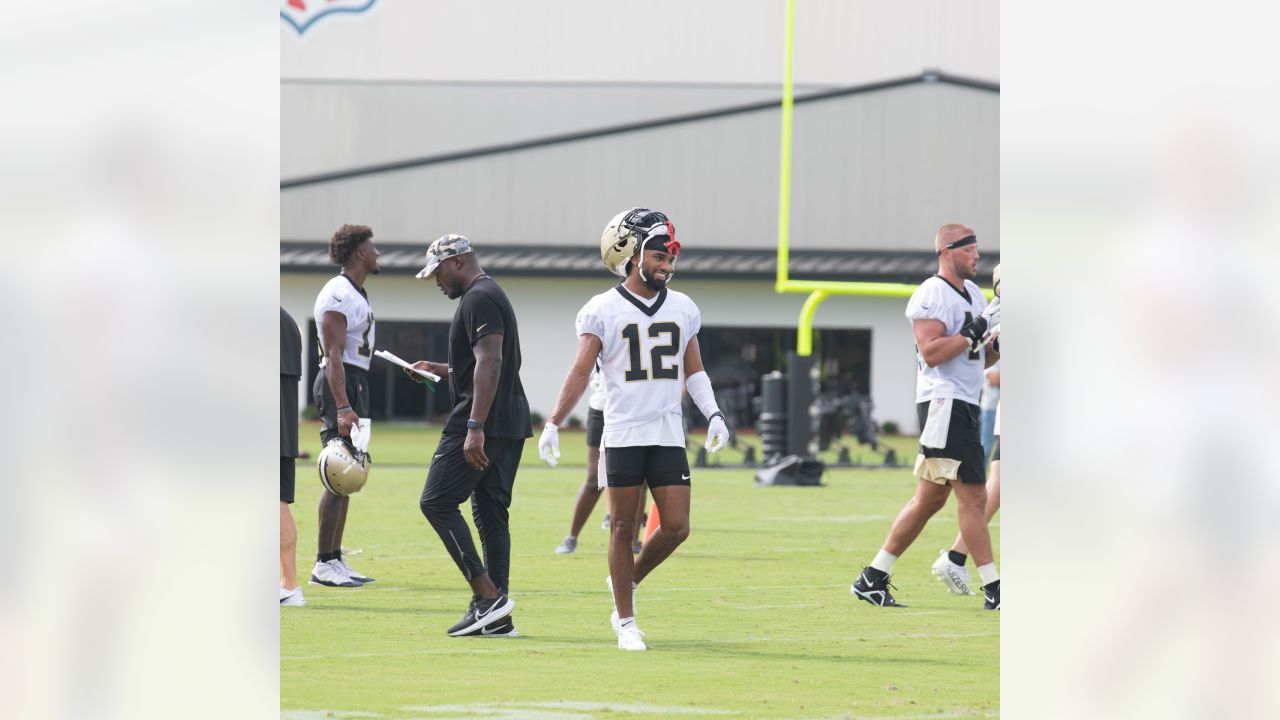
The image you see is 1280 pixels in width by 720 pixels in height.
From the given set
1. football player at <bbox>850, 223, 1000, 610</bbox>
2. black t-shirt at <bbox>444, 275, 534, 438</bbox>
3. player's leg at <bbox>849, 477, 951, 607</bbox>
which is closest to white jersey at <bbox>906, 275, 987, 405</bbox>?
football player at <bbox>850, 223, 1000, 610</bbox>

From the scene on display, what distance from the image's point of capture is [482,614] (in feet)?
25.2

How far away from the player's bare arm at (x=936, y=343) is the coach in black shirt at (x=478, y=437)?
2.21 metres

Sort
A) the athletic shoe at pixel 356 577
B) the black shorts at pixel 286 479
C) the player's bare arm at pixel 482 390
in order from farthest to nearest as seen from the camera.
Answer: the athletic shoe at pixel 356 577 < the black shorts at pixel 286 479 < the player's bare arm at pixel 482 390

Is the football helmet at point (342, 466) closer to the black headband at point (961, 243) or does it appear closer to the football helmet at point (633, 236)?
the football helmet at point (633, 236)

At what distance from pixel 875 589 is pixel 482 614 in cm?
237

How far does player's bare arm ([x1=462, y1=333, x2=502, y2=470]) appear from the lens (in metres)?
7.63

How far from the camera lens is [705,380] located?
7738mm

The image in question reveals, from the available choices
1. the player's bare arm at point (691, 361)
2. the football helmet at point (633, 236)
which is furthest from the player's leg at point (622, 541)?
Answer: the football helmet at point (633, 236)

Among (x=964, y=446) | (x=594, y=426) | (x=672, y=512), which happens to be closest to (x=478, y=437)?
(x=672, y=512)

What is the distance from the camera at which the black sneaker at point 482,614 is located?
7.68 m

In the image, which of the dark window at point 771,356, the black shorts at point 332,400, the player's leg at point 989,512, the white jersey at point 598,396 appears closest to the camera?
the black shorts at point 332,400

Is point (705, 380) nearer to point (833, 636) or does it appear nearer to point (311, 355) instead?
point (833, 636)

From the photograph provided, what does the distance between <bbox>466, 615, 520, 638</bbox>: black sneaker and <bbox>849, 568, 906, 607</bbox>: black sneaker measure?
84.5 inches
